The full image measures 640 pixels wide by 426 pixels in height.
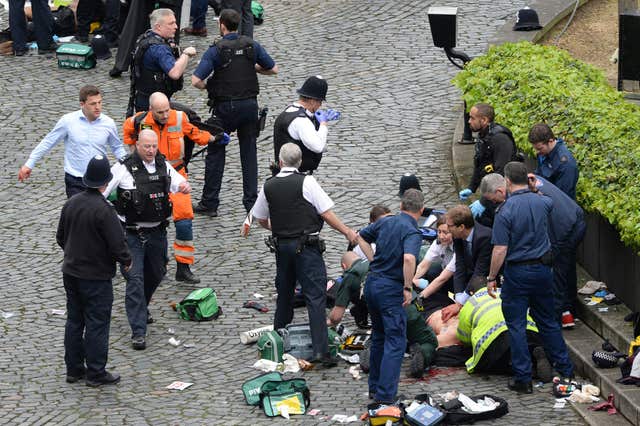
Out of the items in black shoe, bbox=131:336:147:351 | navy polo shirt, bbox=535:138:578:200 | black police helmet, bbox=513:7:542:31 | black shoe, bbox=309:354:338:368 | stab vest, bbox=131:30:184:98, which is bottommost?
black shoe, bbox=309:354:338:368

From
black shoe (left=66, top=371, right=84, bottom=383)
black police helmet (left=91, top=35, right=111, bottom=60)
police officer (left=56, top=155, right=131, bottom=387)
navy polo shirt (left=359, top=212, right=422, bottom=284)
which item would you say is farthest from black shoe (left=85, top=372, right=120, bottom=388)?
black police helmet (left=91, top=35, right=111, bottom=60)

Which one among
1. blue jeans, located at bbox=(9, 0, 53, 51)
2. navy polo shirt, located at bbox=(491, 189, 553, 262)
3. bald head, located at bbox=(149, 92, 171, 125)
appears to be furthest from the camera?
blue jeans, located at bbox=(9, 0, 53, 51)

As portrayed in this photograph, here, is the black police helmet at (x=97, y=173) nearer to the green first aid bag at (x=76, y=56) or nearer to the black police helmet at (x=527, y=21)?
the green first aid bag at (x=76, y=56)

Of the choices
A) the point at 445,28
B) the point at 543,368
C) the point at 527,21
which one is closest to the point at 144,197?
the point at 543,368

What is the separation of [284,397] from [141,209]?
2.25 meters

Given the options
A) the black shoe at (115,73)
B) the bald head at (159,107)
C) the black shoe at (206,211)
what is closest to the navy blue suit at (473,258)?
the bald head at (159,107)

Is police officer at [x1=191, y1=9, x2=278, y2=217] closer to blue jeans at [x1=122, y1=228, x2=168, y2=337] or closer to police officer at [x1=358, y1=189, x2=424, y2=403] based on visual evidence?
blue jeans at [x1=122, y1=228, x2=168, y2=337]

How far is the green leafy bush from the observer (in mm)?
12266

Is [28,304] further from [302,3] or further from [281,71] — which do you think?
[302,3]

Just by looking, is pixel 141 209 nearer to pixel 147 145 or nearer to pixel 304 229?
pixel 147 145

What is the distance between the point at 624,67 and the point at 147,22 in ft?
21.9

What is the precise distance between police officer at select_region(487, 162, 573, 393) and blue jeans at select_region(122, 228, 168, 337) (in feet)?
9.77

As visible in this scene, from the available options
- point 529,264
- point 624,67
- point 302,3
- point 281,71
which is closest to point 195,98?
point 281,71

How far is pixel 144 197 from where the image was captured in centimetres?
1218
